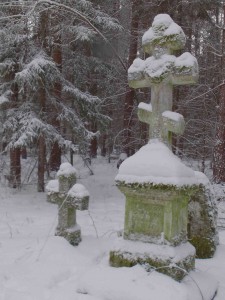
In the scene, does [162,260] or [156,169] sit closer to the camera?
[162,260]

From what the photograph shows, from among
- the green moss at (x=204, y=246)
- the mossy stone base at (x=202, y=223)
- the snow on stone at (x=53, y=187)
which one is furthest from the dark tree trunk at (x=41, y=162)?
the green moss at (x=204, y=246)

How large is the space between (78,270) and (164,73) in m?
2.84

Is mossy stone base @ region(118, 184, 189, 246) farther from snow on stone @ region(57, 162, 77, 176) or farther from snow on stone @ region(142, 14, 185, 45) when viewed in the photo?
snow on stone @ region(57, 162, 77, 176)

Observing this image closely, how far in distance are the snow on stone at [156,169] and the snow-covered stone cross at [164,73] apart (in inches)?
9.4

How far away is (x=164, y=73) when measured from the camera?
4555 mm

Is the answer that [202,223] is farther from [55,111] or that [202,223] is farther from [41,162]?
[55,111]

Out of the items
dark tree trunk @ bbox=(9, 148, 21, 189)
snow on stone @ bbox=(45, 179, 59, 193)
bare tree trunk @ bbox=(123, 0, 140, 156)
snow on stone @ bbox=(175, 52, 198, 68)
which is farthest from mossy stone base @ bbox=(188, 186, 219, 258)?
bare tree trunk @ bbox=(123, 0, 140, 156)

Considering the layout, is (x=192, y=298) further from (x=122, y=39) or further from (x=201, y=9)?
(x=122, y=39)

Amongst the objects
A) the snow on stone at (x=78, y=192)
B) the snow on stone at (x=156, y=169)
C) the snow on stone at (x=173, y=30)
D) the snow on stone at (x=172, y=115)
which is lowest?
the snow on stone at (x=78, y=192)

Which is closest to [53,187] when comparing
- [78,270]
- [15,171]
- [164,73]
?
[78,270]

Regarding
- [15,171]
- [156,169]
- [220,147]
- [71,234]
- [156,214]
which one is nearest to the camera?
[156,169]

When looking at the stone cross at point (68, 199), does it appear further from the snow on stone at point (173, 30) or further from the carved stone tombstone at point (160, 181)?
the snow on stone at point (173, 30)

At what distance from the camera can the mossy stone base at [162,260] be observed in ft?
13.6

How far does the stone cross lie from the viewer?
6.16 metres
